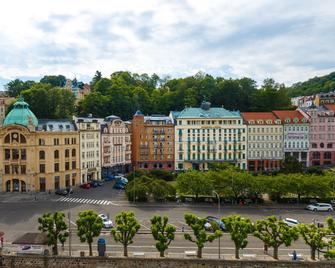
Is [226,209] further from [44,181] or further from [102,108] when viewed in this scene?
[102,108]

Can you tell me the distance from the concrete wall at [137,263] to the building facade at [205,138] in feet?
203

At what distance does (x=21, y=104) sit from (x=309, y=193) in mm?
53196

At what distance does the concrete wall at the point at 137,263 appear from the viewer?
37156 mm

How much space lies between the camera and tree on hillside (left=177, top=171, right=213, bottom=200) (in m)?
65.3

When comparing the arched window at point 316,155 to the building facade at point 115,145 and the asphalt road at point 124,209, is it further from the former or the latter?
the building facade at point 115,145

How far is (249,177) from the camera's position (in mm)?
65438

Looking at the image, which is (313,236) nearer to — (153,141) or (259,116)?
(153,141)

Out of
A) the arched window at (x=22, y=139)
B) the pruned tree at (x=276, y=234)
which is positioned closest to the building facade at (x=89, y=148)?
the arched window at (x=22, y=139)

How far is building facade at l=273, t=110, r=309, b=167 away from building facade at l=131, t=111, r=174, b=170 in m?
28.3

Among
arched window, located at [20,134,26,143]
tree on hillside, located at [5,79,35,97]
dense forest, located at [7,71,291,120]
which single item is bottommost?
arched window, located at [20,134,26,143]

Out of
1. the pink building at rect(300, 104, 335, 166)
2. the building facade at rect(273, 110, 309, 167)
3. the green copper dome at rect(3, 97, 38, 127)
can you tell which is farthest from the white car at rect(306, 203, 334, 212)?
the green copper dome at rect(3, 97, 38, 127)

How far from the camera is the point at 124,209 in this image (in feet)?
205

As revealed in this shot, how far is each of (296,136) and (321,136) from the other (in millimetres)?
7088

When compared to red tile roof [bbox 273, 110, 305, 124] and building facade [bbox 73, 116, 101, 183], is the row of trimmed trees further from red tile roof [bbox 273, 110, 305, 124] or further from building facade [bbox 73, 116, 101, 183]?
red tile roof [bbox 273, 110, 305, 124]
